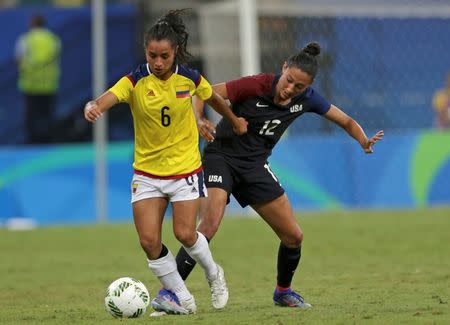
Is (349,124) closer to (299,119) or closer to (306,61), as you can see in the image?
(306,61)

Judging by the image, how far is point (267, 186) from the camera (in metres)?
9.63

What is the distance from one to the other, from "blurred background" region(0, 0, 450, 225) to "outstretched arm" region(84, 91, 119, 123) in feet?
37.6

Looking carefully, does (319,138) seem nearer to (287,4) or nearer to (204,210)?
(287,4)

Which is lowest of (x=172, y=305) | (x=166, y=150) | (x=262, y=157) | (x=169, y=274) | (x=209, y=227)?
(x=172, y=305)

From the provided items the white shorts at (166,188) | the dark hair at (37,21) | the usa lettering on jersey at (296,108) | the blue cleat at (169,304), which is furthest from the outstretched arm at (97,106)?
the dark hair at (37,21)

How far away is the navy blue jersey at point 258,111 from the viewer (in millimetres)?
9711

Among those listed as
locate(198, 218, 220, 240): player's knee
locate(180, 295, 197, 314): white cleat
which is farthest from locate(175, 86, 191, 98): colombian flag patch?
locate(180, 295, 197, 314): white cleat

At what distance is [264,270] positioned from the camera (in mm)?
12906

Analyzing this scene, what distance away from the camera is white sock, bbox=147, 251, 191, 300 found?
8.84 metres

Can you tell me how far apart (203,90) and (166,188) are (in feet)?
2.69

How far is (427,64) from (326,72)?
247cm

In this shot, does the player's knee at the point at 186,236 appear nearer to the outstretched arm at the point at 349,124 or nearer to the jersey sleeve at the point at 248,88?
the jersey sleeve at the point at 248,88

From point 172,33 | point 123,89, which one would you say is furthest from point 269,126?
point 123,89

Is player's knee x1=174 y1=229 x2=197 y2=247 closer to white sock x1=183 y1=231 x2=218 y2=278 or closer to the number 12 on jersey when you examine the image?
white sock x1=183 y1=231 x2=218 y2=278
